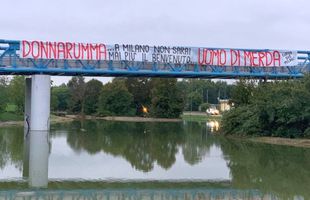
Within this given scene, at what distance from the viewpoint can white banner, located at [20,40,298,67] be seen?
146ft

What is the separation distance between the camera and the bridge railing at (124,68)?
44.2 metres

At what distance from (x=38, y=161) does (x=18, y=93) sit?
5900cm

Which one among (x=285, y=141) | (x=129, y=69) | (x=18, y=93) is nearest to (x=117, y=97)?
(x=18, y=93)

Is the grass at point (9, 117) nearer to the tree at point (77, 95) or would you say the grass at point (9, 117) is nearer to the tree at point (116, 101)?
the tree at point (116, 101)

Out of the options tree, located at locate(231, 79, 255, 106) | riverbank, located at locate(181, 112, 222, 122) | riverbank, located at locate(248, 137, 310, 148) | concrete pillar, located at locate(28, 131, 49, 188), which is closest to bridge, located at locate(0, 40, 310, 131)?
tree, located at locate(231, 79, 255, 106)

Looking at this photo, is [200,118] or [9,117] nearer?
[9,117]

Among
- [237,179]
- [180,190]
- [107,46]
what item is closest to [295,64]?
[107,46]

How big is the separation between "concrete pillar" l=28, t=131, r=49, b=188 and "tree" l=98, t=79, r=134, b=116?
64.8m

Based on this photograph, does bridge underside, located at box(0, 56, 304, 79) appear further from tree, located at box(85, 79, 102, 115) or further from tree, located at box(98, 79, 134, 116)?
tree, located at box(85, 79, 102, 115)

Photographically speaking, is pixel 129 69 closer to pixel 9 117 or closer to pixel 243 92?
pixel 243 92

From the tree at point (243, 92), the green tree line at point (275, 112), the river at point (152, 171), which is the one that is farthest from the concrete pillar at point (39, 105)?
the tree at point (243, 92)

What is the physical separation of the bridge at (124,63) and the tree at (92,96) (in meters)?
61.8

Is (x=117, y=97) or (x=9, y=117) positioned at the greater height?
(x=117, y=97)

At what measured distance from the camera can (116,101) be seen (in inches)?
4119
